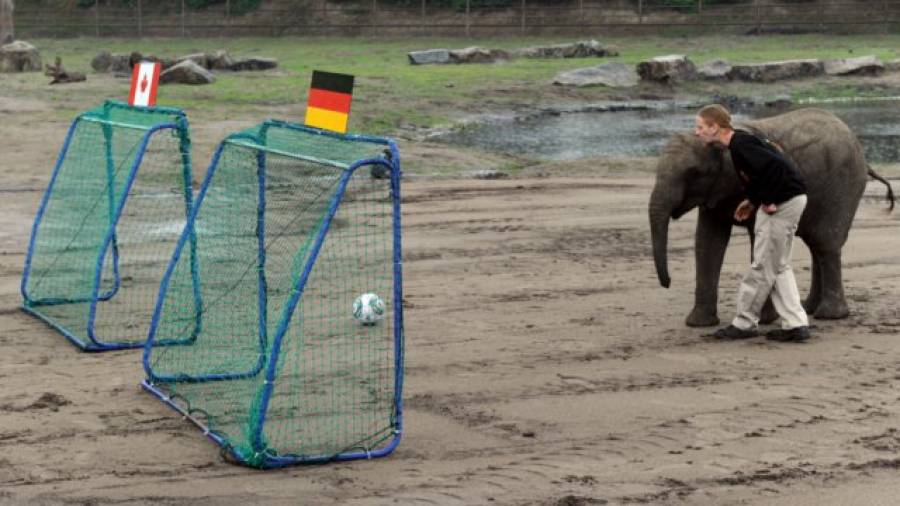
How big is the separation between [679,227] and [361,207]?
359 centimetres

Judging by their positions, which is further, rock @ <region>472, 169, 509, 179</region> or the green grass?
the green grass

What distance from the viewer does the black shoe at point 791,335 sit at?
36.4 feet

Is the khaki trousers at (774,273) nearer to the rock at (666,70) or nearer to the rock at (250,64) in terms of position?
the rock at (666,70)

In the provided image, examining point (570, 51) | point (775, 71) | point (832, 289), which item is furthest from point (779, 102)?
point (832, 289)

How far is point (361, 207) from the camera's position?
1702 centimetres

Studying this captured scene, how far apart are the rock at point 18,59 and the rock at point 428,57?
29.1 feet

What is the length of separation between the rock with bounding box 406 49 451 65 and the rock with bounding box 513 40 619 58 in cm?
300

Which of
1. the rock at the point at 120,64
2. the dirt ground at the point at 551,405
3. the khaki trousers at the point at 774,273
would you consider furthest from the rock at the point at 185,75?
the khaki trousers at the point at 774,273

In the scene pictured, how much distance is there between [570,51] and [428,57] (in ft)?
15.0

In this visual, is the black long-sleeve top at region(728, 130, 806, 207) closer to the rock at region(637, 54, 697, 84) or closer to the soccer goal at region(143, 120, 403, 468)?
the soccer goal at region(143, 120, 403, 468)

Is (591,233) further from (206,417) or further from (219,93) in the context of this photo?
(219,93)

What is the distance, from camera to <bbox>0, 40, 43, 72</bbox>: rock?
1342 inches

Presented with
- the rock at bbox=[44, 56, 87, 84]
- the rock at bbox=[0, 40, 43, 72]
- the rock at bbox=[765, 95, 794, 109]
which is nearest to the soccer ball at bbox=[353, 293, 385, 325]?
the rock at bbox=[44, 56, 87, 84]

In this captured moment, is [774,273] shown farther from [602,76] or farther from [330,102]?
[602,76]
